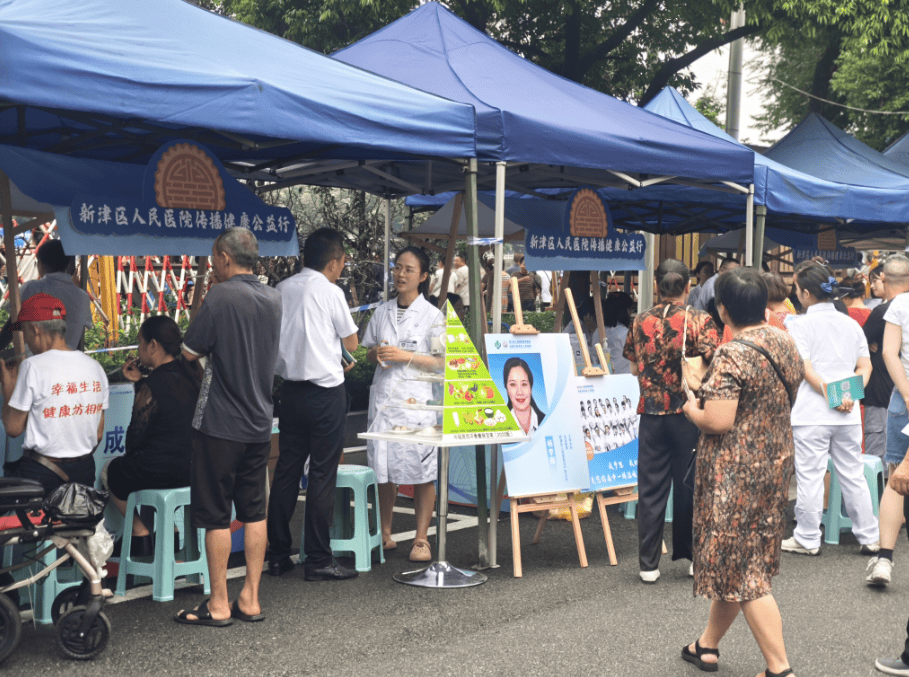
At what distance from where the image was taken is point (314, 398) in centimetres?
530

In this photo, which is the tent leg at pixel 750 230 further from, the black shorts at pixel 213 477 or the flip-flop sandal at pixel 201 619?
the flip-flop sandal at pixel 201 619

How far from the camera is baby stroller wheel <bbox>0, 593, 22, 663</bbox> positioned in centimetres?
398

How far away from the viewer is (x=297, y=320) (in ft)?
17.4

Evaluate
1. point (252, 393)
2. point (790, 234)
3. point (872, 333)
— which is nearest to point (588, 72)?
point (790, 234)

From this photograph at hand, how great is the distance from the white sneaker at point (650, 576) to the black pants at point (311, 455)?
5.88 ft

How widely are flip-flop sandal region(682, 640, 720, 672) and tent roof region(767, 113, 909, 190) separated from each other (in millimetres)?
7690

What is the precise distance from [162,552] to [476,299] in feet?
7.41

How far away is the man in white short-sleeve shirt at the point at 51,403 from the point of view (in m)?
4.54

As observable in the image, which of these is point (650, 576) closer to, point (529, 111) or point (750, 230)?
point (529, 111)

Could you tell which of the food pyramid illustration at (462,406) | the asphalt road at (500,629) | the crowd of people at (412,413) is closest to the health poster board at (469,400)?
the food pyramid illustration at (462,406)

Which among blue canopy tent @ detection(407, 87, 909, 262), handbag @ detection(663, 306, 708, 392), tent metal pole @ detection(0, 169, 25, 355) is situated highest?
blue canopy tent @ detection(407, 87, 909, 262)

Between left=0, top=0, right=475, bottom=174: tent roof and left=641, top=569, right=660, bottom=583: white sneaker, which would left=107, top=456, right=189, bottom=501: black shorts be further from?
left=641, top=569, right=660, bottom=583: white sneaker

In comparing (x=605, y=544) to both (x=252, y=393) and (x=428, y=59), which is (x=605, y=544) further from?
(x=428, y=59)

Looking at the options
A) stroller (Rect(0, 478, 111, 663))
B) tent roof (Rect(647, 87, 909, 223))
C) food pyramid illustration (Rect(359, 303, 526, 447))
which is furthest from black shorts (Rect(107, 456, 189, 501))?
tent roof (Rect(647, 87, 909, 223))
